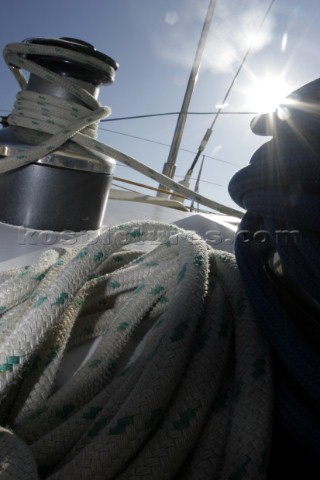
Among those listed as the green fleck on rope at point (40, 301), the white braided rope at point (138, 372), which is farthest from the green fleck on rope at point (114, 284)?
the green fleck on rope at point (40, 301)

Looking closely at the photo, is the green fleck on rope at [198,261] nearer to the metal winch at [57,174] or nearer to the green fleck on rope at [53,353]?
the green fleck on rope at [53,353]

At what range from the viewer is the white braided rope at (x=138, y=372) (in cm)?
36

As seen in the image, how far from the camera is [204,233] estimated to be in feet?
4.03

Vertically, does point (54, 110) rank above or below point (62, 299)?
above

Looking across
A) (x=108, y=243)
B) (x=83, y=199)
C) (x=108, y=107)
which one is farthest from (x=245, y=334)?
(x=108, y=107)

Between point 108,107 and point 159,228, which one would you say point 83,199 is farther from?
point 159,228

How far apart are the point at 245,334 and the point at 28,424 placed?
23 cm

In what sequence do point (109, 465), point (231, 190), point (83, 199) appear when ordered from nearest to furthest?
1. point (109, 465)
2. point (231, 190)
3. point (83, 199)

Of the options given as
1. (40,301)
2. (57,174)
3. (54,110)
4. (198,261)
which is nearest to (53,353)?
(40,301)

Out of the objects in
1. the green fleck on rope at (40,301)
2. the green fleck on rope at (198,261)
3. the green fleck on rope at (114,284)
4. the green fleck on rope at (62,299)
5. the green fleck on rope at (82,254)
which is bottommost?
the green fleck on rope at (40,301)

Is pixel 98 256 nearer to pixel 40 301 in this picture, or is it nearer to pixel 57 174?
pixel 40 301

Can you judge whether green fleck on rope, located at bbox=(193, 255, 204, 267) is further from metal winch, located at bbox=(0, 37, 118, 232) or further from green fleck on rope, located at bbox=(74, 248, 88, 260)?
metal winch, located at bbox=(0, 37, 118, 232)

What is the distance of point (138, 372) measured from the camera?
16.9 inches

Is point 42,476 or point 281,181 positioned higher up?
point 281,181
